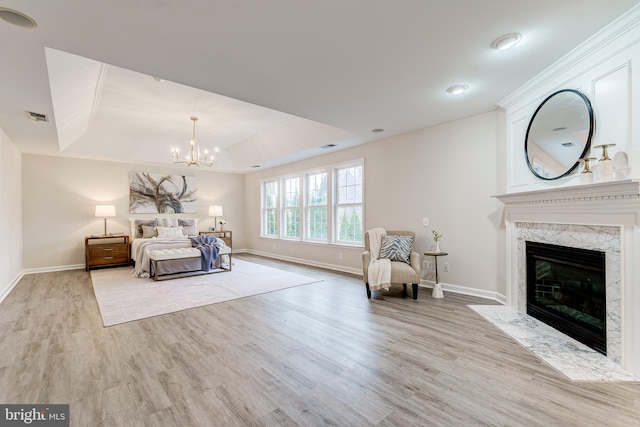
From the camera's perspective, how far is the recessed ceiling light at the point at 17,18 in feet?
5.85

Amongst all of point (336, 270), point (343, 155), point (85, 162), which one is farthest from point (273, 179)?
point (85, 162)

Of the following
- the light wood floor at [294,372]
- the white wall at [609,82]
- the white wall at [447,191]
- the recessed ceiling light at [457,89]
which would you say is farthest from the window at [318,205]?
the white wall at [609,82]

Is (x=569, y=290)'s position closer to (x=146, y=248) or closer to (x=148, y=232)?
(x=146, y=248)

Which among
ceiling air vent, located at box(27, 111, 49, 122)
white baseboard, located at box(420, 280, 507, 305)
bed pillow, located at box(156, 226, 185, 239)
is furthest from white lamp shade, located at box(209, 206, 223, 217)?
white baseboard, located at box(420, 280, 507, 305)

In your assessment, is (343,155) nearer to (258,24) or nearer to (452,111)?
(452,111)

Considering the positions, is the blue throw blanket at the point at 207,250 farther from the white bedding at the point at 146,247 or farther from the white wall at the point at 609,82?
the white wall at the point at 609,82

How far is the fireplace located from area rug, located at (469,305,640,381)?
8cm

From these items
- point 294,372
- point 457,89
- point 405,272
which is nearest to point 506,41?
point 457,89

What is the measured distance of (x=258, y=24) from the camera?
6.53 ft

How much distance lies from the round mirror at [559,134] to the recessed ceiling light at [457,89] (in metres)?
0.74

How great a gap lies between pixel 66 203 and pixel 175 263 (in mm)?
3050

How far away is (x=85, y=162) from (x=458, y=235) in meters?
7.66

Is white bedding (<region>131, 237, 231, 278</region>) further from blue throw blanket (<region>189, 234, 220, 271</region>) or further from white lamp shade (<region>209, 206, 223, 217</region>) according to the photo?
white lamp shade (<region>209, 206, 223, 217</region>)

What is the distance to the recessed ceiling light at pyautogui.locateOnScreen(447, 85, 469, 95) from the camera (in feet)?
9.84
